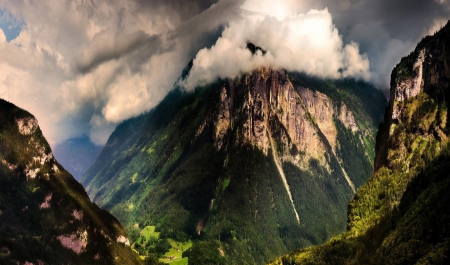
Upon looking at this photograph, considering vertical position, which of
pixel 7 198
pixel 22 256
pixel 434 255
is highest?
pixel 7 198

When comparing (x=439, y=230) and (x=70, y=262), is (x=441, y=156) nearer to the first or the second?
(x=439, y=230)

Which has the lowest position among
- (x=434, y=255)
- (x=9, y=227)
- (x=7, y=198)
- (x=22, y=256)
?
(x=434, y=255)

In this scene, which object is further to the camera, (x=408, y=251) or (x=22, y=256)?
(x=22, y=256)

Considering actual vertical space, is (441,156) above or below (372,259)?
above

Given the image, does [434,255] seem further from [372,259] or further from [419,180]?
[419,180]

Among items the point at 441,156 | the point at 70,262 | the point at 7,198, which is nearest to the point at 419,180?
the point at 441,156

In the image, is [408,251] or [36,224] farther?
[36,224]

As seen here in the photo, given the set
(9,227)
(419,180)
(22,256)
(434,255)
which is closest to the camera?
(434,255)

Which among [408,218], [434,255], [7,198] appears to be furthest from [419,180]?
[7,198]

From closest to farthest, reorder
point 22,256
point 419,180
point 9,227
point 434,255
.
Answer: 1. point 434,255
2. point 22,256
3. point 9,227
4. point 419,180

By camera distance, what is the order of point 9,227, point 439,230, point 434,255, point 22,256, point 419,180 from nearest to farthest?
point 434,255, point 439,230, point 22,256, point 9,227, point 419,180
